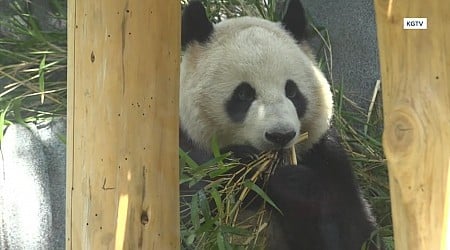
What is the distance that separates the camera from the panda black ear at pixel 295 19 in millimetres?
2990

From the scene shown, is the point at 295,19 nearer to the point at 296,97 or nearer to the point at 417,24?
the point at 296,97

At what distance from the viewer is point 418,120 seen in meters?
2.03

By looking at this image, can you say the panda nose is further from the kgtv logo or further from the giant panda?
the kgtv logo

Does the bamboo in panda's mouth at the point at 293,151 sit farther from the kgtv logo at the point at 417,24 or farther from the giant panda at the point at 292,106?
the kgtv logo at the point at 417,24

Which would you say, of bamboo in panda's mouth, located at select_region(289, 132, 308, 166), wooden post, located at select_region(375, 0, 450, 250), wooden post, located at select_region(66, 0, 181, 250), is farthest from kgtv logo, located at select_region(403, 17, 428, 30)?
bamboo in panda's mouth, located at select_region(289, 132, 308, 166)

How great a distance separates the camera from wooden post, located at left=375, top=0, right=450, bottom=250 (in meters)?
2.01

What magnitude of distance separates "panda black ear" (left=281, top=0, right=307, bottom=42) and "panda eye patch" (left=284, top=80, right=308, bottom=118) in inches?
8.6

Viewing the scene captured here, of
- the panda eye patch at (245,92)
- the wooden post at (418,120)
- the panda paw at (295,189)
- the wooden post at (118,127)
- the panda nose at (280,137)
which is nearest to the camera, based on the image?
the wooden post at (418,120)

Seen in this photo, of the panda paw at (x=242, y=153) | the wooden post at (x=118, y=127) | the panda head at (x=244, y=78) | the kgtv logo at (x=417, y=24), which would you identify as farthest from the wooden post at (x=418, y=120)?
the panda paw at (x=242, y=153)

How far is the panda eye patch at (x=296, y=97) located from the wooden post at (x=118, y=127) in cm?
73

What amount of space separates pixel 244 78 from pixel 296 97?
0.20 metres

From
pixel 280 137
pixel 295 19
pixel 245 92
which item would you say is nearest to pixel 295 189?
pixel 280 137

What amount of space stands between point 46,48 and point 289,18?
2.88 feet

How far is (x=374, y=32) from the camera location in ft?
10.3
